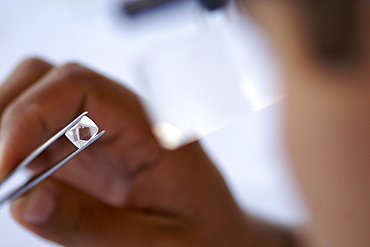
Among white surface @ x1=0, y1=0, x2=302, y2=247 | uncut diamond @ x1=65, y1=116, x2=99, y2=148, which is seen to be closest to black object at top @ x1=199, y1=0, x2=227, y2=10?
white surface @ x1=0, y1=0, x2=302, y2=247

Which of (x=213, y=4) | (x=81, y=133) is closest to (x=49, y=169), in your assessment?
(x=81, y=133)

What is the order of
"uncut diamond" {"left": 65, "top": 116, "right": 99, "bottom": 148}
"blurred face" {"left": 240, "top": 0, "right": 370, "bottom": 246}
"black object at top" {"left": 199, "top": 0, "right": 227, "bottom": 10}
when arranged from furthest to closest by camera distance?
1. "black object at top" {"left": 199, "top": 0, "right": 227, "bottom": 10}
2. "blurred face" {"left": 240, "top": 0, "right": 370, "bottom": 246}
3. "uncut diamond" {"left": 65, "top": 116, "right": 99, "bottom": 148}

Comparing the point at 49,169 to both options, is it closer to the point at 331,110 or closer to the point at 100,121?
the point at 100,121

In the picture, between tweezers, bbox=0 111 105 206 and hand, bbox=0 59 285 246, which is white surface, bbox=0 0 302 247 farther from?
tweezers, bbox=0 111 105 206

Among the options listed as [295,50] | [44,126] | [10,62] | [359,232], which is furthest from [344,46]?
[10,62]

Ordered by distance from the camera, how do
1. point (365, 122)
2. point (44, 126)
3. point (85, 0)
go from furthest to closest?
point (85, 0) → point (365, 122) → point (44, 126)

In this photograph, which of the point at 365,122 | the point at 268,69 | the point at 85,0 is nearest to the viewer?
the point at 365,122

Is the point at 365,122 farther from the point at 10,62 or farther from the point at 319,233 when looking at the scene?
the point at 10,62

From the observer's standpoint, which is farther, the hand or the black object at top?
the black object at top
